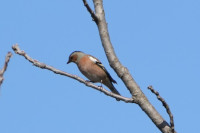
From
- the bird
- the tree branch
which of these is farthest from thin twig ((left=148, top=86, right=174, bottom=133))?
the bird

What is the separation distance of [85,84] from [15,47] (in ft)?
3.38

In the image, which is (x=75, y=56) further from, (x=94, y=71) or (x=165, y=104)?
(x=165, y=104)

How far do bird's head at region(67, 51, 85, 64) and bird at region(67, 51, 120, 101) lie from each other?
0.31 feet

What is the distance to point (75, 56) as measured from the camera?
11.9 metres

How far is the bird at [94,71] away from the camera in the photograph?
10781mm

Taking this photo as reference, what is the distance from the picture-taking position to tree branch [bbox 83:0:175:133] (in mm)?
4711

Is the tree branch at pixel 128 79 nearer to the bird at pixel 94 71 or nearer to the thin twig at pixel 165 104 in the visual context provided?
the thin twig at pixel 165 104

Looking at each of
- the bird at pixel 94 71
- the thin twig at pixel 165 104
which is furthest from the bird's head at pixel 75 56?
the thin twig at pixel 165 104

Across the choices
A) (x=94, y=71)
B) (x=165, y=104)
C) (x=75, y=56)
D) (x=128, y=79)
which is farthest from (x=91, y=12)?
(x=75, y=56)

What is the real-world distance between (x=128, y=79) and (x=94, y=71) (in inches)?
237

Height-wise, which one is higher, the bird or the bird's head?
the bird's head

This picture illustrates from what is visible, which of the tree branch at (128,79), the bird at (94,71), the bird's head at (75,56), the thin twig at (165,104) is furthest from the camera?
the bird's head at (75,56)

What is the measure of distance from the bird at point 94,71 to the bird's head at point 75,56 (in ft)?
0.31

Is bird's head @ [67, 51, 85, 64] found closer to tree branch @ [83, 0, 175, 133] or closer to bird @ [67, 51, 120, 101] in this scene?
bird @ [67, 51, 120, 101]
